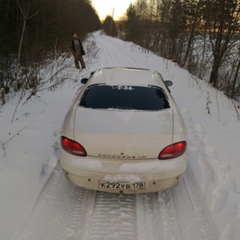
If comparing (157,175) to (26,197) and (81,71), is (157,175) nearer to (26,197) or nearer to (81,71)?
(26,197)

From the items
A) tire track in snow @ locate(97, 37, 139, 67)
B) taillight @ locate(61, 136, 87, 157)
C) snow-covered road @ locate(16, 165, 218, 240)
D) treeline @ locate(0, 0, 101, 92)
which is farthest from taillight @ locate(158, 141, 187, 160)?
Answer: tire track in snow @ locate(97, 37, 139, 67)

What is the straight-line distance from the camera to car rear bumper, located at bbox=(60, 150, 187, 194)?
114 inches

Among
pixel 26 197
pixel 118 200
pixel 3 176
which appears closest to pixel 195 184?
pixel 118 200

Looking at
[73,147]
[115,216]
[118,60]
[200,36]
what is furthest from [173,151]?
[200,36]

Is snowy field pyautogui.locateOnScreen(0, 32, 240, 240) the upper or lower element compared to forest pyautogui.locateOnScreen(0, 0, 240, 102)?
lower

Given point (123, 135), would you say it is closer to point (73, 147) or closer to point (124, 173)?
point (124, 173)

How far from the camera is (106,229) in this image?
2832mm

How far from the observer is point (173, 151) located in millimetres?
3014

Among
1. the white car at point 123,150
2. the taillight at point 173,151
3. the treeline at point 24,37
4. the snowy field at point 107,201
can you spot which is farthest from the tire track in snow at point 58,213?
the treeline at point 24,37

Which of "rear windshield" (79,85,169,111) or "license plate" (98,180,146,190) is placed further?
"rear windshield" (79,85,169,111)

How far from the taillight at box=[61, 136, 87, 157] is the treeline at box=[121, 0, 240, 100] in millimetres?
11528

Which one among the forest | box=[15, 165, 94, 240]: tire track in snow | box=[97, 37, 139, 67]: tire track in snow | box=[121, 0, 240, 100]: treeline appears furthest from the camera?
box=[97, 37, 139, 67]: tire track in snow

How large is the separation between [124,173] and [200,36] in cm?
1875

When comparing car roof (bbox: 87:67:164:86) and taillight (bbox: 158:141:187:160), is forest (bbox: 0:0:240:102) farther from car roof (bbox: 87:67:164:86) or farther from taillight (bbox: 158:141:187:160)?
taillight (bbox: 158:141:187:160)
